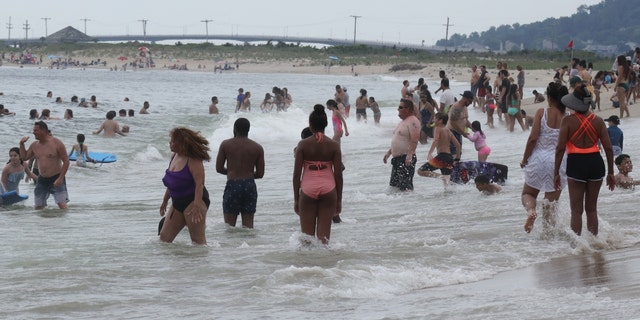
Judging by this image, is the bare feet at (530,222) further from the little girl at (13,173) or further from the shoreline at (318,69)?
the shoreline at (318,69)

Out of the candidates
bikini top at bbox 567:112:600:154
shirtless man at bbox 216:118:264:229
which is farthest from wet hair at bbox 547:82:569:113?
shirtless man at bbox 216:118:264:229

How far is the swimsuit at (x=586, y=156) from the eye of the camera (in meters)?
8.55

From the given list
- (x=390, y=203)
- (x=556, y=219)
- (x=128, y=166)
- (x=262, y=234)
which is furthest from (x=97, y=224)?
(x=128, y=166)

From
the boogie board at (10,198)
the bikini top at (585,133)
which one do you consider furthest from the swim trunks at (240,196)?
the boogie board at (10,198)

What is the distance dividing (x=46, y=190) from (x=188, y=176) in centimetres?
448

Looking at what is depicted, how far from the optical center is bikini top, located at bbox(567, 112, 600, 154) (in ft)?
28.0

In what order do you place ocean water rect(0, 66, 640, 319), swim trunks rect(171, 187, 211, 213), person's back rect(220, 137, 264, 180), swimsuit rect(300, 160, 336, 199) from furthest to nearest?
person's back rect(220, 137, 264, 180) < swim trunks rect(171, 187, 211, 213) < swimsuit rect(300, 160, 336, 199) < ocean water rect(0, 66, 640, 319)

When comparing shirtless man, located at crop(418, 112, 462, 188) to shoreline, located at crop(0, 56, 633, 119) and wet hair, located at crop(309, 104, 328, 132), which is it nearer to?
wet hair, located at crop(309, 104, 328, 132)

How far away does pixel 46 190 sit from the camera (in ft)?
41.6

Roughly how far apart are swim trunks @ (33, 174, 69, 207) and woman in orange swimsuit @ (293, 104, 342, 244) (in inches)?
192

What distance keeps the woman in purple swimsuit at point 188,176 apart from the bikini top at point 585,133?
3.17m

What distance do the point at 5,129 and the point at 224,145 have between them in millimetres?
18772

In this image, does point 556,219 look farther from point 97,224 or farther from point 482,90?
point 482,90

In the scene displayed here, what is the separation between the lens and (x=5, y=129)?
90.2 ft
